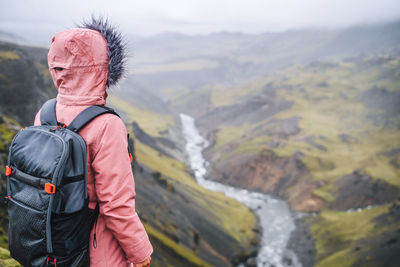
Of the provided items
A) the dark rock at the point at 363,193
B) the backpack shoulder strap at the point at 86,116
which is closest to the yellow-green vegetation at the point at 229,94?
the dark rock at the point at 363,193

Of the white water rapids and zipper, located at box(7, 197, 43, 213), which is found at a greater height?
zipper, located at box(7, 197, 43, 213)

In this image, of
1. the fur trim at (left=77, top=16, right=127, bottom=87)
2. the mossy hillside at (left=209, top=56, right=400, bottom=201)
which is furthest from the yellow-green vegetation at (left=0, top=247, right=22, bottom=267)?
the mossy hillside at (left=209, top=56, right=400, bottom=201)

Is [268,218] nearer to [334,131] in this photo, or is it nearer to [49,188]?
[334,131]

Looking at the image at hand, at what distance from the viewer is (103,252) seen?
3.45 meters

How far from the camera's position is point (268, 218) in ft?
175

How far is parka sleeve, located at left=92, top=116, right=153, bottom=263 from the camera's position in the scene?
3168 mm

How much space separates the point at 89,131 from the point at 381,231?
45012 millimetres

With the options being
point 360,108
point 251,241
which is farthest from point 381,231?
point 360,108

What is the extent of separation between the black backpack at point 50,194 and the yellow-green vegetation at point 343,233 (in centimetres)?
3731

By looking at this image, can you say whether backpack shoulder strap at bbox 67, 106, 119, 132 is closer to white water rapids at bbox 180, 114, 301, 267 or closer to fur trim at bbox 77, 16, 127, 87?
fur trim at bbox 77, 16, 127, 87

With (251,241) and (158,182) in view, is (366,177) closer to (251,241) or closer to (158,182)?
(251,241)

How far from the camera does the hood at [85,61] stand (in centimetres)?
340

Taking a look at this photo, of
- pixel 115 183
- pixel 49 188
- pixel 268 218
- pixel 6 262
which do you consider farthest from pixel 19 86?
pixel 268 218

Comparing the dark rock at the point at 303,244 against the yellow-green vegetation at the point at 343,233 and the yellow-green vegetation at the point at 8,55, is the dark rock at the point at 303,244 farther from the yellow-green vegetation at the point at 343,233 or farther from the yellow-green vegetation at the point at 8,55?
the yellow-green vegetation at the point at 8,55
